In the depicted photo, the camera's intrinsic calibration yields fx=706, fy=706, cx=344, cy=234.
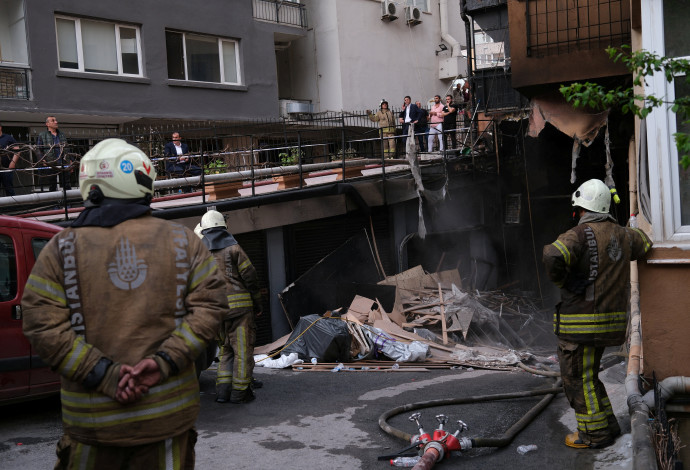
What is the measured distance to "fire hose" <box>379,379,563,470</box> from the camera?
16.3ft

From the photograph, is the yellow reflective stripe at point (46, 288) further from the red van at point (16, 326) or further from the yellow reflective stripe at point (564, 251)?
the yellow reflective stripe at point (564, 251)

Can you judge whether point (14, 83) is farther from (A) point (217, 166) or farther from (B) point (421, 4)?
(B) point (421, 4)

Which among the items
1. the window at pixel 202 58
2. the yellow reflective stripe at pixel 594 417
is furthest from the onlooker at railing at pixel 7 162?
the yellow reflective stripe at pixel 594 417

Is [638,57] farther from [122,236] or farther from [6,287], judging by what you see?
[6,287]

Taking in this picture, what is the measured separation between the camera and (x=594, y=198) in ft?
17.3

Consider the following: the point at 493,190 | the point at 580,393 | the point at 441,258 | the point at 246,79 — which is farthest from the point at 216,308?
the point at 246,79

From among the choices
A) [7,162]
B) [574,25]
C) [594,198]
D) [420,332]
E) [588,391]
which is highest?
[574,25]

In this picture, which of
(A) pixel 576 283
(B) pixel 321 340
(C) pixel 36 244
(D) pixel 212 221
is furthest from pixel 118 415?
(B) pixel 321 340

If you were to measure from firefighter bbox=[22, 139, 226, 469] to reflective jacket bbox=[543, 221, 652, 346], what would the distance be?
9.53 feet

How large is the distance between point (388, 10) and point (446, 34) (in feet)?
12.6

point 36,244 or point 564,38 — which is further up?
point 564,38

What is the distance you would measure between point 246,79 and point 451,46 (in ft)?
34.5

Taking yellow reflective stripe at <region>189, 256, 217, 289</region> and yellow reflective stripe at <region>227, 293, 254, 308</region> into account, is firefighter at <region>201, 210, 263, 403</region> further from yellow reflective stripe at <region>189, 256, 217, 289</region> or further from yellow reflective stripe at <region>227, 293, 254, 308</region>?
yellow reflective stripe at <region>189, 256, 217, 289</region>

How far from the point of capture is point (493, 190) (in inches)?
670
